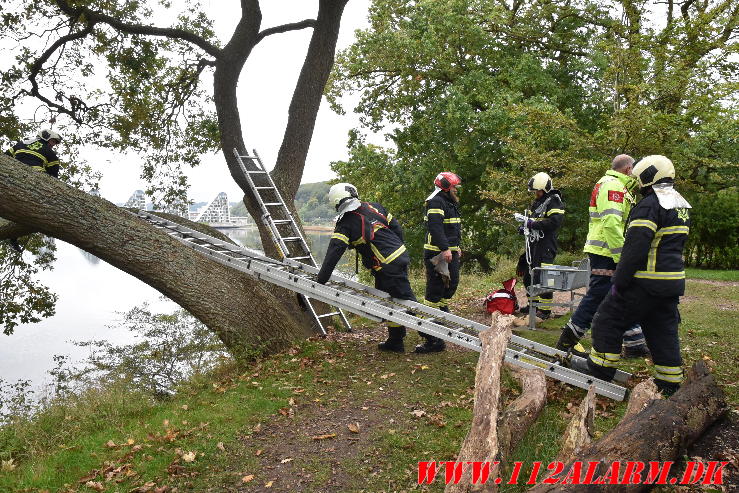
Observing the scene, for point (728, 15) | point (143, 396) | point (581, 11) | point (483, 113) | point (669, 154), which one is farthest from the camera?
point (581, 11)

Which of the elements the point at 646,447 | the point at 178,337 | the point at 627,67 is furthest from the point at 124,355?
the point at 627,67

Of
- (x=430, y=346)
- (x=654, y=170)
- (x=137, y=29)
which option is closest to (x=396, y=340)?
(x=430, y=346)

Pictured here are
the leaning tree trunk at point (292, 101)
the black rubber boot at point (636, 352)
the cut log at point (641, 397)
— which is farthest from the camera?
the leaning tree trunk at point (292, 101)

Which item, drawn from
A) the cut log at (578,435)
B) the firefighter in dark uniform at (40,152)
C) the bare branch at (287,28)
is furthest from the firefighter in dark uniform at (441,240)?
the firefighter in dark uniform at (40,152)

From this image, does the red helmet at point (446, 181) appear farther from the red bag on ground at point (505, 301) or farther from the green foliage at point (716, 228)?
the green foliage at point (716, 228)

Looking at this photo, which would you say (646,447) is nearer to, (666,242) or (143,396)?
(666,242)

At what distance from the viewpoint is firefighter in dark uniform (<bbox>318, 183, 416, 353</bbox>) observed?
6.18 metres

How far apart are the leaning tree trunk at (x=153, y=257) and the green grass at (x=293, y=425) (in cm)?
53

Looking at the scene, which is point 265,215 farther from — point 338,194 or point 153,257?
point 338,194

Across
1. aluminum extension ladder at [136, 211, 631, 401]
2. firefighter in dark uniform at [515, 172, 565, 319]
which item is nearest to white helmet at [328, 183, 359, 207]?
aluminum extension ladder at [136, 211, 631, 401]

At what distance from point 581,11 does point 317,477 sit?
20.4 m

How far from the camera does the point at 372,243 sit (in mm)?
6461

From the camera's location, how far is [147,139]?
36.8 feet

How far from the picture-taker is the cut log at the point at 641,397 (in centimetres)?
385
